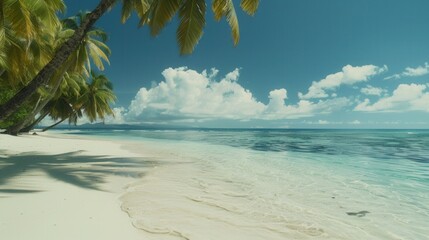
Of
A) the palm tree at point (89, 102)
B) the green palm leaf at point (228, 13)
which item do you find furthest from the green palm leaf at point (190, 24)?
the palm tree at point (89, 102)

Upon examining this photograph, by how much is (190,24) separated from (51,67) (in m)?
3.40

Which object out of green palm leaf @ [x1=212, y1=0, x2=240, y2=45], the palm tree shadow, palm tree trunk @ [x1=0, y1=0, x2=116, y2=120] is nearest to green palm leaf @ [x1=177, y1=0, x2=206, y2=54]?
green palm leaf @ [x1=212, y1=0, x2=240, y2=45]

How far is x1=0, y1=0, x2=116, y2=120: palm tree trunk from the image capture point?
→ 511 centimetres

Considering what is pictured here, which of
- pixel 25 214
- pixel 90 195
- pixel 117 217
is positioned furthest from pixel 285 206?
pixel 25 214

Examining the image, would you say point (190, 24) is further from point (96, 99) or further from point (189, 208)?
point (96, 99)

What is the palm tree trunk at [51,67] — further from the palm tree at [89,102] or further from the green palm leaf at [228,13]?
the palm tree at [89,102]

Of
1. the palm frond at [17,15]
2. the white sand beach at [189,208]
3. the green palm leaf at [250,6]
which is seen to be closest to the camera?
the white sand beach at [189,208]

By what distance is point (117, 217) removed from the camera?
5160mm

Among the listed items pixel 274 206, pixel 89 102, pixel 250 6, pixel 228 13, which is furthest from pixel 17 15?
pixel 89 102

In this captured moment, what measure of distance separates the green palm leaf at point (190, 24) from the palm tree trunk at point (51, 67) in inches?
82.8

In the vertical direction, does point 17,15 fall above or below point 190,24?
below

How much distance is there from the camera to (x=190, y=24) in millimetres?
7621

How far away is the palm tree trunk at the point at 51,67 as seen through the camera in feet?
16.8

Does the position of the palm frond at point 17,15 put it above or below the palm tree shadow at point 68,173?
above
